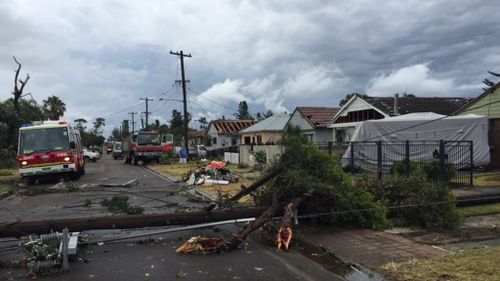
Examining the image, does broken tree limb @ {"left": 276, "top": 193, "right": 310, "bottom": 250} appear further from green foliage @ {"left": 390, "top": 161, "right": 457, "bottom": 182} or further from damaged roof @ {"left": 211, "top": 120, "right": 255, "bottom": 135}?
damaged roof @ {"left": 211, "top": 120, "right": 255, "bottom": 135}

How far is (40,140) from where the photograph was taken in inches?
861

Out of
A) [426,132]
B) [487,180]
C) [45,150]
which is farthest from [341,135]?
[45,150]

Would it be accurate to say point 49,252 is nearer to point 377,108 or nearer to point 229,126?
point 377,108

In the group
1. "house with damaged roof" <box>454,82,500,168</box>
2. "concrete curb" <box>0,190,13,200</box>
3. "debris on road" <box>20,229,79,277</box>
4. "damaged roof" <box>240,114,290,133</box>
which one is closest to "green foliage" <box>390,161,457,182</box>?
"house with damaged roof" <box>454,82,500,168</box>

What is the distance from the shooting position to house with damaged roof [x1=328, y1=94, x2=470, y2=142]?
31703 millimetres

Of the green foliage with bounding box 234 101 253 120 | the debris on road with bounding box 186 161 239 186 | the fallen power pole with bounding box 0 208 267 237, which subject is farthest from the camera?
the green foliage with bounding box 234 101 253 120

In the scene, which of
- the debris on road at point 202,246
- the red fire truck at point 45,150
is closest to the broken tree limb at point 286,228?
the debris on road at point 202,246

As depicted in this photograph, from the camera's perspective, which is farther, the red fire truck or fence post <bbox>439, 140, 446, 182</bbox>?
the red fire truck

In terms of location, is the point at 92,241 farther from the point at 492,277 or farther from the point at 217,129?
the point at 217,129

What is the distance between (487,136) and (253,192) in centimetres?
1525

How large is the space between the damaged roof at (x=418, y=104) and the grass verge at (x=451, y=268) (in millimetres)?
24731

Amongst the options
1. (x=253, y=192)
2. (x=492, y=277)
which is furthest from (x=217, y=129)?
(x=492, y=277)

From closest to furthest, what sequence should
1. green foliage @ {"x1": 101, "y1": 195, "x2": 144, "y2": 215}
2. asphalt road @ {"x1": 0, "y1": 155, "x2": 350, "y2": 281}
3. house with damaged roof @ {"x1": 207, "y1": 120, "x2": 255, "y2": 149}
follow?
asphalt road @ {"x1": 0, "y1": 155, "x2": 350, "y2": 281}, green foliage @ {"x1": 101, "y1": 195, "x2": 144, "y2": 215}, house with damaged roof @ {"x1": 207, "y1": 120, "x2": 255, "y2": 149}

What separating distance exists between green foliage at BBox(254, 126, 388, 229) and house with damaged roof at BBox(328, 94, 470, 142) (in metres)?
22.2
